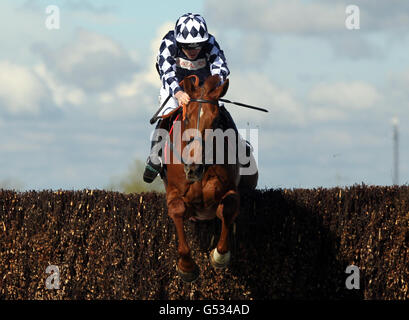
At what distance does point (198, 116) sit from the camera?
883cm

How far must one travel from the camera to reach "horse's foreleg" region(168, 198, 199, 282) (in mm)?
9414

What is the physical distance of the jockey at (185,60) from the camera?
1013 centimetres

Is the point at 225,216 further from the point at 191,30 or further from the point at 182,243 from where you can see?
the point at 191,30

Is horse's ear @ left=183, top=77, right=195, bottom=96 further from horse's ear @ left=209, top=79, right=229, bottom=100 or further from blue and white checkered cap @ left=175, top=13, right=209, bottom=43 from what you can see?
blue and white checkered cap @ left=175, top=13, right=209, bottom=43

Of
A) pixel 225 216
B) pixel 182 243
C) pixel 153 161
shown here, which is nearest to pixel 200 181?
pixel 225 216

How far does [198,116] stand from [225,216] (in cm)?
144

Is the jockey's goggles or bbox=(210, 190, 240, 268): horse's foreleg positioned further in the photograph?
the jockey's goggles
